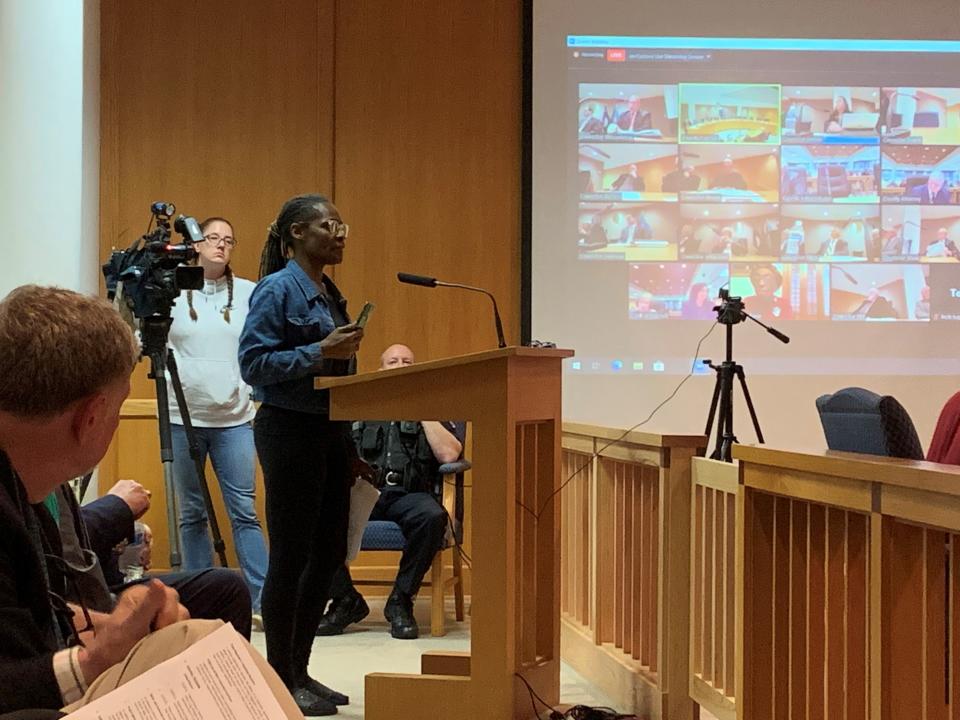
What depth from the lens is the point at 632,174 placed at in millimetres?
5238

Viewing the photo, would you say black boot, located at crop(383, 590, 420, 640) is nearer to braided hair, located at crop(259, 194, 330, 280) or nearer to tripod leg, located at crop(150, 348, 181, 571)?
tripod leg, located at crop(150, 348, 181, 571)

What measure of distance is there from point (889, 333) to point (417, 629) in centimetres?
263

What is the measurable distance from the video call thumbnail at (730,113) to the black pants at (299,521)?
2993 millimetres

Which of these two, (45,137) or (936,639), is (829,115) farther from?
(936,639)

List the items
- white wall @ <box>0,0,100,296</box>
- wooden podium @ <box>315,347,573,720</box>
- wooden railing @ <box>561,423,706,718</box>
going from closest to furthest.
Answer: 1. wooden podium @ <box>315,347,573,720</box>
2. wooden railing @ <box>561,423,706,718</box>
3. white wall @ <box>0,0,100,296</box>

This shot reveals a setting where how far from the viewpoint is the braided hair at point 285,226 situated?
9.82 feet

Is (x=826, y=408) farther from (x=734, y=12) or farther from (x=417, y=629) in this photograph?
(x=734, y=12)

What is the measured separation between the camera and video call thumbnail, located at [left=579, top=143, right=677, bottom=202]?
17.2 ft

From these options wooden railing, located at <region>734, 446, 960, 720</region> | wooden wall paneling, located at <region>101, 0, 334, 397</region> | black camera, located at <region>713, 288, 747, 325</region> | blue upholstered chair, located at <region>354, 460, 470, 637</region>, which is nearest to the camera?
wooden railing, located at <region>734, 446, 960, 720</region>

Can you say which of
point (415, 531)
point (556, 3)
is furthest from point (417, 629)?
Result: point (556, 3)

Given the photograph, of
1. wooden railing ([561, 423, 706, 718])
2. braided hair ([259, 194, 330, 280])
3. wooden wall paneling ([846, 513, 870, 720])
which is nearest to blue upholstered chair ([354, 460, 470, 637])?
wooden railing ([561, 423, 706, 718])

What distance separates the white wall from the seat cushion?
1.77 meters

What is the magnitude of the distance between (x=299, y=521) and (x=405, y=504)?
5.46 ft

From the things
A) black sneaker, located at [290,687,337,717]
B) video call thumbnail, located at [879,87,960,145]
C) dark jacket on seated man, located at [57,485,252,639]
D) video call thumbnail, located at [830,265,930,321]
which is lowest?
black sneaker, located at [290,687,337,717]
